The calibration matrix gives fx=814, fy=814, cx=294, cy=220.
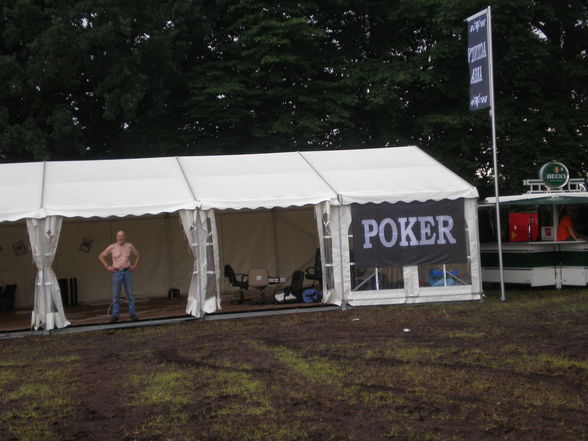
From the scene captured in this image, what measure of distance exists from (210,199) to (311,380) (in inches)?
223

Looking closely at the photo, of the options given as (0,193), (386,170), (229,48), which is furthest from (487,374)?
(229,48)

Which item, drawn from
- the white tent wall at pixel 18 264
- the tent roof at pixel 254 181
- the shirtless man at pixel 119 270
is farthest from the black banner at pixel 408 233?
the white tent wall at pixel 18 264

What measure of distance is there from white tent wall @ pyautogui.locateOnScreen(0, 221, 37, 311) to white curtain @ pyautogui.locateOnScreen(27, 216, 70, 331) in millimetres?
4232

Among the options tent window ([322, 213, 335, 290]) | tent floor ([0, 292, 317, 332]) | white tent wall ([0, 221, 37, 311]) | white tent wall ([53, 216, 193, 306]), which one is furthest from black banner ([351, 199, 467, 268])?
white tent wall ([0, 221, 37, 311])

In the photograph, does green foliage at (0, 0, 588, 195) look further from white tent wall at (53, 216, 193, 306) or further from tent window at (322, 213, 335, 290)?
tent window at (322, 213, 335, 290)

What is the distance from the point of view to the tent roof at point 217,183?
12500 mm

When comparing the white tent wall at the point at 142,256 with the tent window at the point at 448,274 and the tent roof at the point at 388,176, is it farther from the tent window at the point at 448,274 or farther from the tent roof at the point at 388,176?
the tent window at the point at 448,274

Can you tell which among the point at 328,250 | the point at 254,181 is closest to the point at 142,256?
A: the point at 254,181

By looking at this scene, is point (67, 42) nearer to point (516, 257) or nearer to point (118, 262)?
point (118, 262)

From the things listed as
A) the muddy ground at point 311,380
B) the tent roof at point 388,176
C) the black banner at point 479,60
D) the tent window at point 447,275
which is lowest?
the muddy ground at point 311,380

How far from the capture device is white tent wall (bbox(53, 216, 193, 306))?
1636 centimetres

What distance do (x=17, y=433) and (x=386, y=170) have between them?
9601mm

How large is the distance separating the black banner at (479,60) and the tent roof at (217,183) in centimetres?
141

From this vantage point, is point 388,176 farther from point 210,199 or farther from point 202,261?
point 202,261
